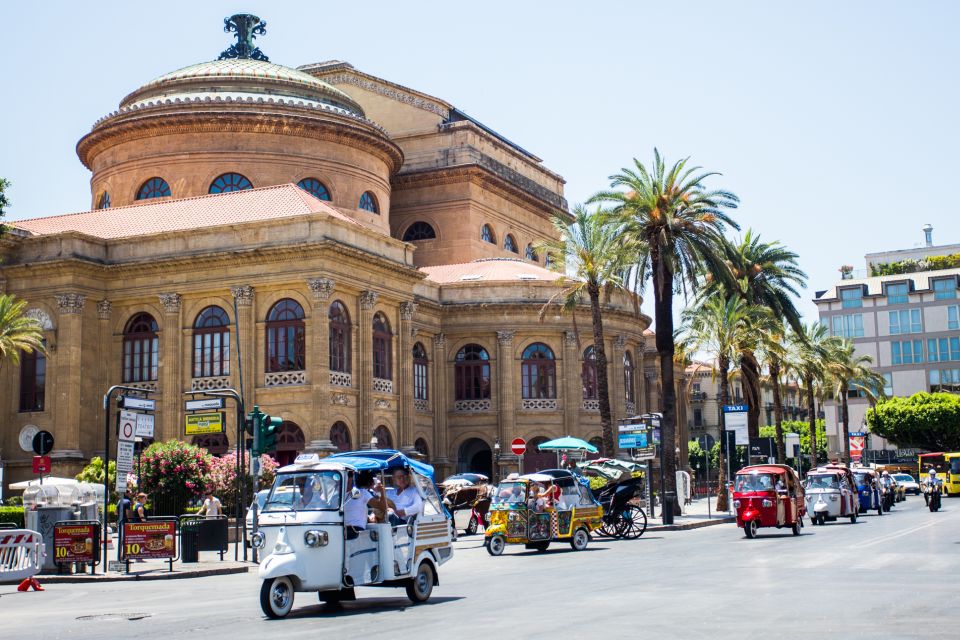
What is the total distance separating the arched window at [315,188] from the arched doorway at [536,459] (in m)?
14.7

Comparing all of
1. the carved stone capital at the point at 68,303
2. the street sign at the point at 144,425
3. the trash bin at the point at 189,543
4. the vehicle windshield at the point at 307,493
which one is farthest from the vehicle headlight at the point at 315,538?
the carved stone capital at the point at 68,303

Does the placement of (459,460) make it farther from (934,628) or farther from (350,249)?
(934,628)

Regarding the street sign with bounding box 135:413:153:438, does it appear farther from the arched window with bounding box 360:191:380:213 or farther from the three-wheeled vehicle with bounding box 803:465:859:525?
the arched window with bounding box 360:191:380:213

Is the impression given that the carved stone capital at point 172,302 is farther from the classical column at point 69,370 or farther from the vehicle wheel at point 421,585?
the vehicle wheel at point 421,585

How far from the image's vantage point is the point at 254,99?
5056 centimetres

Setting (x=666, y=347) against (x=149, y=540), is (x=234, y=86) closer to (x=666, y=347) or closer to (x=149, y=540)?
(x=666, y=347)

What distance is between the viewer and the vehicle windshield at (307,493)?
49.8 ft

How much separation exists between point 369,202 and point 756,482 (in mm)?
28686

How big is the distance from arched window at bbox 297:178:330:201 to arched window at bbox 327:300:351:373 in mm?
10239

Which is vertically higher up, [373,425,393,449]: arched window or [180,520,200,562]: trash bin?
[373,425,393,449]: arched window

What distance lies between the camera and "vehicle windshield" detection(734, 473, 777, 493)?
2997 cm

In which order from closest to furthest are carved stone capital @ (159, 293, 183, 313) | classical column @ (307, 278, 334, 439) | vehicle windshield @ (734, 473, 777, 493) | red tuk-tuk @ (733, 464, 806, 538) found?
red tuk-tuk @ (733, 464, 806, 538) < vehicle windshield @ (734, 473, 777, 493) < classical column @ (307, 278, 334, 439) < carved stone capital @ (159, 293, 183, 313)

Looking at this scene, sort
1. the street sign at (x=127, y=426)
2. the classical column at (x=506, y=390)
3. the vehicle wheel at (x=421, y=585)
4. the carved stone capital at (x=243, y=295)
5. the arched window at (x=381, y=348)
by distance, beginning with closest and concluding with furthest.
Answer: the vehicle wheel at (x=421, y=585) < the street sign at (x=127, y=426) < the carved stone capital at (x=243, y=295) < the arched window at (x=381, y=348) < the classical column at (x=506, y=390)

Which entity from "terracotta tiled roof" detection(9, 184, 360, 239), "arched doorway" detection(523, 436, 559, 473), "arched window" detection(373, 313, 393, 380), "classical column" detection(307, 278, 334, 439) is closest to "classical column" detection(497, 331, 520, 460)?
"arched doorway" detection(523, 436, 559, 473)
